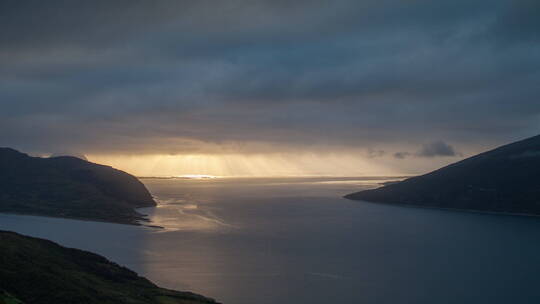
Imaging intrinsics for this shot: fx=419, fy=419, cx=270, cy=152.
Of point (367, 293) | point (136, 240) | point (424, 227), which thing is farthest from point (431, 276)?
point (136, 240)

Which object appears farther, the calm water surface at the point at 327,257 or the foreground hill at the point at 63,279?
the calm water surface at the point at 327,257

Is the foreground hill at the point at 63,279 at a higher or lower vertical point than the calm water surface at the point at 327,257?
Result: higher

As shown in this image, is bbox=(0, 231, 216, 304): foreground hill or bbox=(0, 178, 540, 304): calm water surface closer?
bbox=(0, 231, 216, 304): foreground hill

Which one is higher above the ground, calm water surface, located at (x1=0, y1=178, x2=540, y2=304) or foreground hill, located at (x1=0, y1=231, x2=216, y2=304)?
foreground hill, located at (x1=0, y1=231, x2=216, y2=304)

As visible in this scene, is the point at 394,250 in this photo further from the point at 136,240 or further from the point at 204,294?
the point at 136,240
